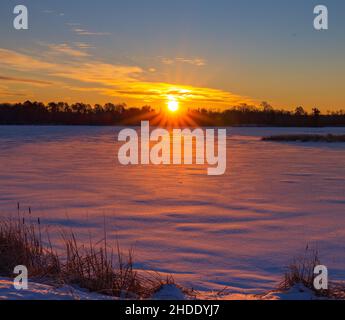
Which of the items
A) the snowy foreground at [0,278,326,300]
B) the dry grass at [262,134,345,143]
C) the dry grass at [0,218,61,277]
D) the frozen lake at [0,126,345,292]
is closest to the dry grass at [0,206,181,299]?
the dry grass at [0,218,61,277]

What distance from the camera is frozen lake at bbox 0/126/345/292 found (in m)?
5.93

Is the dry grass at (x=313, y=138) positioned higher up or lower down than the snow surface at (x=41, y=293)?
higher up

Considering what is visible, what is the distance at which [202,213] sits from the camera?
9023 mm

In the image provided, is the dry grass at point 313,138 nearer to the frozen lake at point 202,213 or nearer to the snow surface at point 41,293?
the frozen lake at point 202,213

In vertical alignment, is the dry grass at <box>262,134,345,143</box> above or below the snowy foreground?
above

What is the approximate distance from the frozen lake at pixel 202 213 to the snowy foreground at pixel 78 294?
591 mm

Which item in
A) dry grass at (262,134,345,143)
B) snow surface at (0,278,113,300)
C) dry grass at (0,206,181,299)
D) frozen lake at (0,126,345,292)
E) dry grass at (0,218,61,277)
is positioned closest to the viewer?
snow surface at (0,278,113,300)

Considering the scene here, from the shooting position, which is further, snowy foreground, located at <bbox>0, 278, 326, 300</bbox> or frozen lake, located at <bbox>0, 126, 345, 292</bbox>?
frozen lake, located at <bbox>0, 126, 345, 292</bbox>

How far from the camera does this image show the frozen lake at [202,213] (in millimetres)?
5926

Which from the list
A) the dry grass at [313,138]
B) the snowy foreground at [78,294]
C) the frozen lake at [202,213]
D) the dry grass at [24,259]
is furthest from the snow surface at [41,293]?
the dry grass at [313,138]

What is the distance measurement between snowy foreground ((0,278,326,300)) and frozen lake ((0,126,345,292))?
591 millimetres

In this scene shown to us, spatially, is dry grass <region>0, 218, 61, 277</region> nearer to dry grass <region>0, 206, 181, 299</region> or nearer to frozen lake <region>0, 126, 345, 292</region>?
dry grass <region>0, 206, 181, 299</region>

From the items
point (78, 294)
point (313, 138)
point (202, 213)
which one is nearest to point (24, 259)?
point (78, 294)
